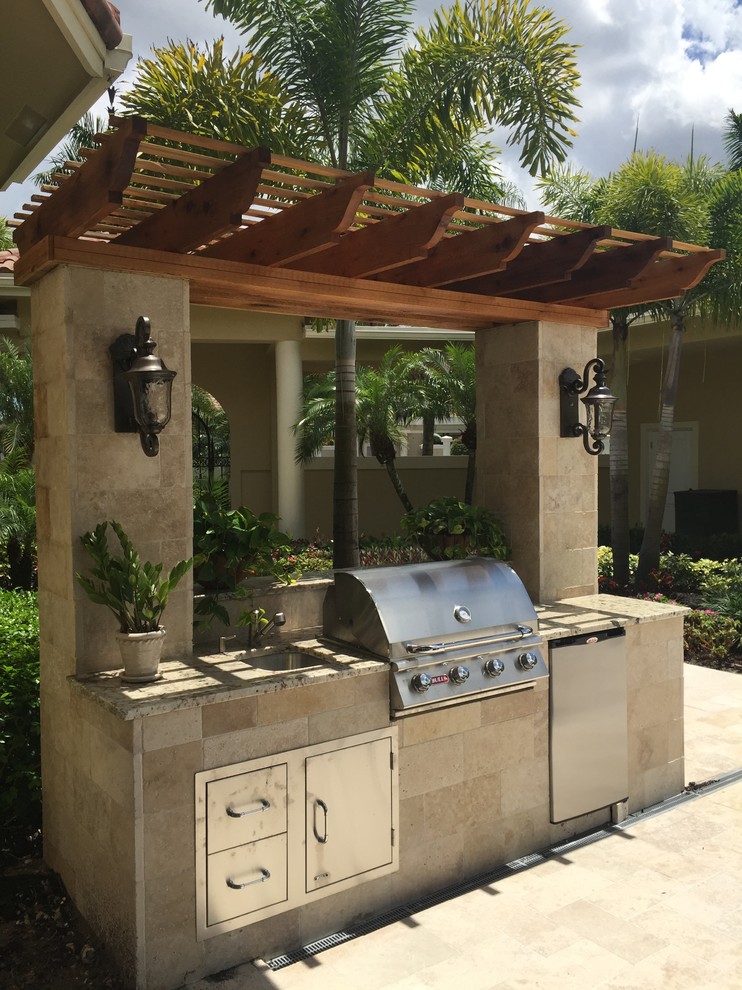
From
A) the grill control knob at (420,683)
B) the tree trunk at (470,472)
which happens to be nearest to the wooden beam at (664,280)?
the grill control knob at (420,683)

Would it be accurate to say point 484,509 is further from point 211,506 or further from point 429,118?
point 429,118

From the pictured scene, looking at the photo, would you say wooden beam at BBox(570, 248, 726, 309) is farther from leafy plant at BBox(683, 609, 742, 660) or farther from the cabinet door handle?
leafy plant at BBox(683, 609, 742, 660)

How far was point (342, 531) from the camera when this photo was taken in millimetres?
8539

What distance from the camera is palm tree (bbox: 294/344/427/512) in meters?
12.5

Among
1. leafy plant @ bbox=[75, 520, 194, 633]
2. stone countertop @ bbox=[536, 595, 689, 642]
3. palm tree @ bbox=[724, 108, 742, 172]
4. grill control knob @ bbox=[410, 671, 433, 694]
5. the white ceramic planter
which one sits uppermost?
palm tree @ bbox=[724, 108, 742, 172]

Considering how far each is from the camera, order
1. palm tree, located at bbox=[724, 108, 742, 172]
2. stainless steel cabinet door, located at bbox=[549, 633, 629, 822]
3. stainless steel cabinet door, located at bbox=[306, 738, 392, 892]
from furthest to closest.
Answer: palm tree, located at bbox=[724, 108, 742, 172] < stainless steel cabinet door, located at bbox=[549, 633, 629, 822] < stainless steel cabinet door, located at bbox=[306, 738, 392, 892]

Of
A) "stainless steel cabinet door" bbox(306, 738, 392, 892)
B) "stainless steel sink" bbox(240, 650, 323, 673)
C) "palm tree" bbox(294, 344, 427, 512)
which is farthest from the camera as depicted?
"palm tree" bbox(294, 344, 427, 512)

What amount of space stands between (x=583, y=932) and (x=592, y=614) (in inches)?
70.1

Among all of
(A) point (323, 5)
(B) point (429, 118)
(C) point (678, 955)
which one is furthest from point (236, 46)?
(C) point (678, 955)

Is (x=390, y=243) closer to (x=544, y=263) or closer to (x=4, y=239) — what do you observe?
(x=544, y=263)

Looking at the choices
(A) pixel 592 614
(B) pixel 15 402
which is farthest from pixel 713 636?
(B) pixel 15 402

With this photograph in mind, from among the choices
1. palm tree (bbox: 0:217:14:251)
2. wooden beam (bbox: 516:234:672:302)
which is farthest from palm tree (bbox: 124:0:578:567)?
palm tree (bbox: 0:217:14:251)

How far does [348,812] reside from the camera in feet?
12.1

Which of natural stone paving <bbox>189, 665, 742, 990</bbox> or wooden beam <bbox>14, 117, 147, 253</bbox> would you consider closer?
wooden beam <bbox>14, 117, 147, 253</bbox>
